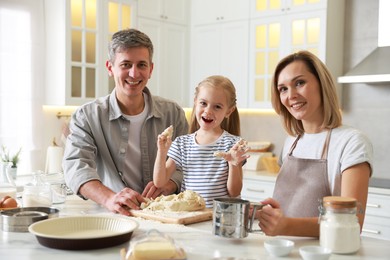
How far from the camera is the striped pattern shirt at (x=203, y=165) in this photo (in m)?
2.25

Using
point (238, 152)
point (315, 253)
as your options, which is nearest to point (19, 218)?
point (238, 152)

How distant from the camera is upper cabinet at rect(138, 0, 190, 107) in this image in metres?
4.77

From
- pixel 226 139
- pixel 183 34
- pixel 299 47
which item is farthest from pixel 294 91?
pixel 183 34

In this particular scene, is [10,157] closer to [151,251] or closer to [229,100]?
[229,100]

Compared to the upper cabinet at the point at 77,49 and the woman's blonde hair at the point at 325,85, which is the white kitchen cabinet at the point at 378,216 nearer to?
the woman's blonde hair at the point at 325,85

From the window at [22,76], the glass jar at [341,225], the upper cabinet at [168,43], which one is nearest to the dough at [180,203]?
the glass jar at [341,225]

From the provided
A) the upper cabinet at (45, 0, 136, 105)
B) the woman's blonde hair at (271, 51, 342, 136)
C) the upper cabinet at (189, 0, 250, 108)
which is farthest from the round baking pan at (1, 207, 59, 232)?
the upper cabinet at (189, 0, 250, 108)

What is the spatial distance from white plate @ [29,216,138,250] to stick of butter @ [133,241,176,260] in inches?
9.0

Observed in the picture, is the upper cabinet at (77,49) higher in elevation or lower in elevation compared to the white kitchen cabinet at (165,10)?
lower

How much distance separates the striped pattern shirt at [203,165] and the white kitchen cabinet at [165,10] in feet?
8.61

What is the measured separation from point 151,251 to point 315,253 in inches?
17.4

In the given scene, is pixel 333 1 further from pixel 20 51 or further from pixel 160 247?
pixel 160 247

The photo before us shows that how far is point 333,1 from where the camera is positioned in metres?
4.21

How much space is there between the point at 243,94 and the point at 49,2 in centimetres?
190
